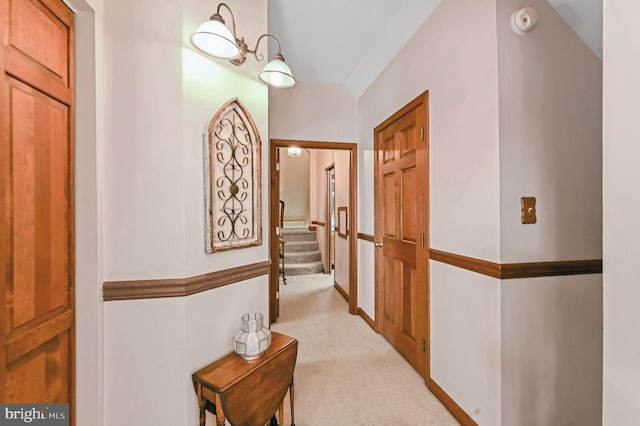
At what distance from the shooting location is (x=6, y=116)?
862mm

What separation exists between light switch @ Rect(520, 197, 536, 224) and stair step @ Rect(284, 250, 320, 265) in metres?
4.73

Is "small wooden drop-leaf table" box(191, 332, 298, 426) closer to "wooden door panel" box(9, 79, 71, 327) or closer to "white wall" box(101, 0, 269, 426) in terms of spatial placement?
"white wall" box(101, 0, 269, 426)

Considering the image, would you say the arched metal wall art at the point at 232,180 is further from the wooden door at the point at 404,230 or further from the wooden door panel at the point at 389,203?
the wooden door panel at the point at 389,203

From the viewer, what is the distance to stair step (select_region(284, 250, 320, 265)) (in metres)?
5.77

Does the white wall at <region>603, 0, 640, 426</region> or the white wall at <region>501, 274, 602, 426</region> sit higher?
the white wall at <region>603, 0, 640, 426</region>

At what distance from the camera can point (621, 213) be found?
0.70 m

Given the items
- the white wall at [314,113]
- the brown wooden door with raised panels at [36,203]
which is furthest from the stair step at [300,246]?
the brown wooden door with raised panels at [36,203]

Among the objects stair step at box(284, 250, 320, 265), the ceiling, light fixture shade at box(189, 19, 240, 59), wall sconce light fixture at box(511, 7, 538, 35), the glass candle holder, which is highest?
the ceiling

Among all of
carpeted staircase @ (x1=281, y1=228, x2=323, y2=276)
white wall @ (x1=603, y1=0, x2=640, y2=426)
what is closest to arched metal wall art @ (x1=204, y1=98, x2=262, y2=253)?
white wall @ (x1=603, y1=0, x2=640, y2=426)

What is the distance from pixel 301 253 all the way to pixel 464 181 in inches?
185

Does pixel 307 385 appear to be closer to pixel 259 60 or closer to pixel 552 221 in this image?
pixel 552 221

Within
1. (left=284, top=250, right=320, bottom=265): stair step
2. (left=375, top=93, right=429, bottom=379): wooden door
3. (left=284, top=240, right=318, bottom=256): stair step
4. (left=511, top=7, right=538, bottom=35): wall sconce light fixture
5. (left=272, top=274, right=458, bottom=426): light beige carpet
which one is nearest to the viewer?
(left=511, top=7, right=538, bottom=35): wall sconce light fixture

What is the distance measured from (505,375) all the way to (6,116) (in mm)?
2307

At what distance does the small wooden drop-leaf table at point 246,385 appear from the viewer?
1196 mm
